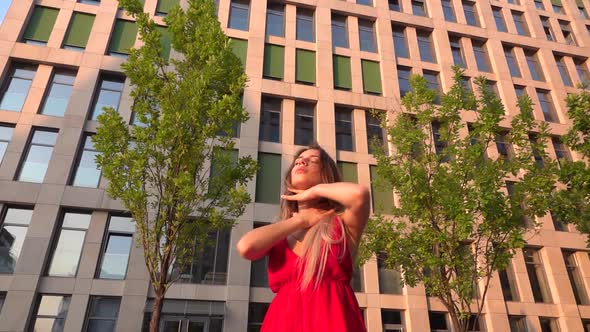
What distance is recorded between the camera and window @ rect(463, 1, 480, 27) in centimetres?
2597

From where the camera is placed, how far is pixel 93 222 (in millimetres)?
15570

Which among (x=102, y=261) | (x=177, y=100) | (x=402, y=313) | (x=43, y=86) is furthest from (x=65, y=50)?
(x=402, y=313)

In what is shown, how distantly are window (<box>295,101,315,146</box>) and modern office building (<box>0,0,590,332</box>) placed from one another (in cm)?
7

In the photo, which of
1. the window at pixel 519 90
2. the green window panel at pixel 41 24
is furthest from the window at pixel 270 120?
the window at pixel 519 90

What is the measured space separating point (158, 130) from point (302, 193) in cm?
791

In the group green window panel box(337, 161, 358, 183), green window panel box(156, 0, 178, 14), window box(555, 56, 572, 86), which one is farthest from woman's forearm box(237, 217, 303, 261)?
window box(555, 56, 572, 86)

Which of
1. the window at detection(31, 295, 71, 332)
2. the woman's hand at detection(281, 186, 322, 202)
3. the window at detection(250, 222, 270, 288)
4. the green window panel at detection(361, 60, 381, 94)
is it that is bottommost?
the woman's hand at detection(281, 186, 322, 202)

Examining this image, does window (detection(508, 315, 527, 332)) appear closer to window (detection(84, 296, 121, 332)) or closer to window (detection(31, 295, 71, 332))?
window (detection(84, 296, 121, 332))

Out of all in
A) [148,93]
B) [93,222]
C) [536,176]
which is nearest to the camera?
[148,93]

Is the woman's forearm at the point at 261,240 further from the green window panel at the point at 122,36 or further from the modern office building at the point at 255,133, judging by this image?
the green window panel at the point at 122,36

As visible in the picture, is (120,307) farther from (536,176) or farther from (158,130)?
(536,176)

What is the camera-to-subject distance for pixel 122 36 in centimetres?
1959

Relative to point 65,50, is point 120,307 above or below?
below

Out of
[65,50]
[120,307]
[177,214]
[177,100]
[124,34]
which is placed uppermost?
[124,34]
